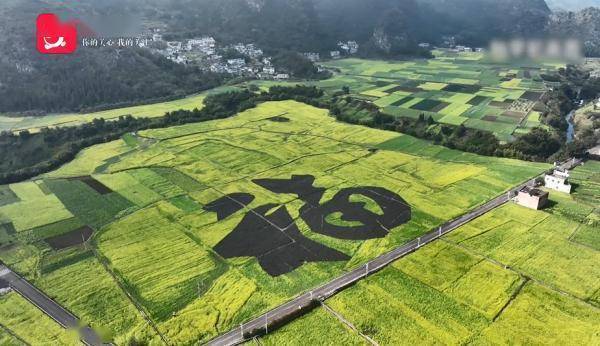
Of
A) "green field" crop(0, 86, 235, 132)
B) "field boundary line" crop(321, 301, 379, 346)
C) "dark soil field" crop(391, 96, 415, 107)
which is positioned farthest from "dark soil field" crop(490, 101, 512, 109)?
"field boundary line" crop(321, 301, 379, 346)

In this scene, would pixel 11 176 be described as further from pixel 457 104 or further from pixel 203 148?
pixel 457 104

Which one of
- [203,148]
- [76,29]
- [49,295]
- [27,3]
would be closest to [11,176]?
[203,148]

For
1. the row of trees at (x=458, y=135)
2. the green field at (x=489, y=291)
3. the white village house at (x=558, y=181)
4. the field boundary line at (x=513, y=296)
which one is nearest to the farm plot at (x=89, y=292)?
the green field at (x=489, y=291)

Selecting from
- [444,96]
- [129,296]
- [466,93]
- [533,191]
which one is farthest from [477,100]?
[129,296]

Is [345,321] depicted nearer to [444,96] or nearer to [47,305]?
[47,305]

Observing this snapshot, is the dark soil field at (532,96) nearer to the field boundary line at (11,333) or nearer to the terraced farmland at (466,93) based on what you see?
the terraced farmland at (466,93)
